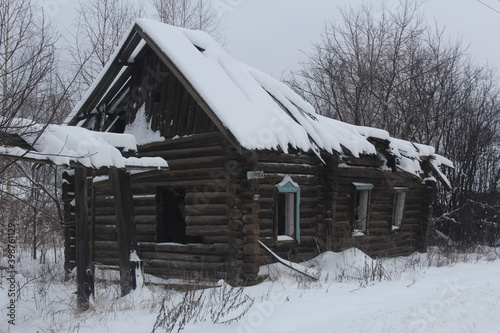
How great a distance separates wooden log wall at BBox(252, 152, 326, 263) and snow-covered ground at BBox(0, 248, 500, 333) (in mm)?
1268

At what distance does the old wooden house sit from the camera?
9.83 m

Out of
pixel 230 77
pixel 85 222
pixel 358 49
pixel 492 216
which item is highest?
pixel 358 49

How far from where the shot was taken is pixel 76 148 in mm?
6723

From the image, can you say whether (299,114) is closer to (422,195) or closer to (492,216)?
(422,195)

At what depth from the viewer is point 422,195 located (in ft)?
54.8

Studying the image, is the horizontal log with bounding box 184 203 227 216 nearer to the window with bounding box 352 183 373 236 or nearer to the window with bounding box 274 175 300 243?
the window with bounding box 274 175 300 243

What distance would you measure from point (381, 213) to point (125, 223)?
8.88 metres

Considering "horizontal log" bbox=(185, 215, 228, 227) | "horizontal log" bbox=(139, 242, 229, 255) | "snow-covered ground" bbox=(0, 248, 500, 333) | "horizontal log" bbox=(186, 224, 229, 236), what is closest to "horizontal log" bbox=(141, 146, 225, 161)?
"horizontal log" bbox=(185, 215, 228, 227)

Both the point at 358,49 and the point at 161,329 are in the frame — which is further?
the point at 358,49

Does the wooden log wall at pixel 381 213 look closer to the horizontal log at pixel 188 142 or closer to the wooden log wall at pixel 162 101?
the horizontal log at pixel 188 142

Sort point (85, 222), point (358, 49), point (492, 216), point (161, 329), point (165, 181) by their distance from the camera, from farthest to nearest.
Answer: point (358, 49) < point (492, 216) < point (165, 181) < point (85, 222) < point (161, 329)

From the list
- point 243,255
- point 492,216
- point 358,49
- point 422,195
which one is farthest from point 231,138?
point 358,49

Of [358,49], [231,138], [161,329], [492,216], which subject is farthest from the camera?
[358,49]

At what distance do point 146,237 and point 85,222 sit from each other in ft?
14.0
